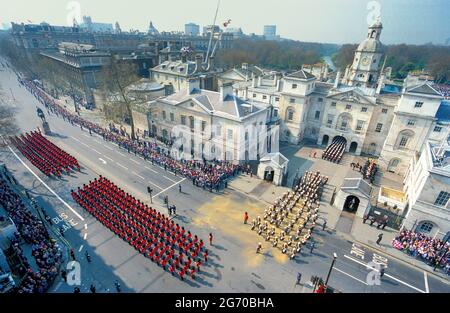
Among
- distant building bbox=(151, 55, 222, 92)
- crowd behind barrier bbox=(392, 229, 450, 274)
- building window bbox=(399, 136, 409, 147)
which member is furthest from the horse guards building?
distant building bbox=(151, 55, 222, 92)

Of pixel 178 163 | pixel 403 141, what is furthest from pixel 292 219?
pixel 403 141

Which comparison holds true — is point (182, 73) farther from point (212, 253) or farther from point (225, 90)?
point (212, 253)

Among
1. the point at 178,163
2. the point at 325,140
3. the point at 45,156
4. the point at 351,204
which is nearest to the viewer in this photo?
the point at 351,204

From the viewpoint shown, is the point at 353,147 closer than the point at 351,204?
No

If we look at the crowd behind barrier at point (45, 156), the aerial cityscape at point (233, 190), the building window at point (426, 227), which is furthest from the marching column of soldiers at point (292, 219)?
the crowd behind barrier at point (45, 156)

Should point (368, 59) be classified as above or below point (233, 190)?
above

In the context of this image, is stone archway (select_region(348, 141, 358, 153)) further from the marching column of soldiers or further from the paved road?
the paved road
